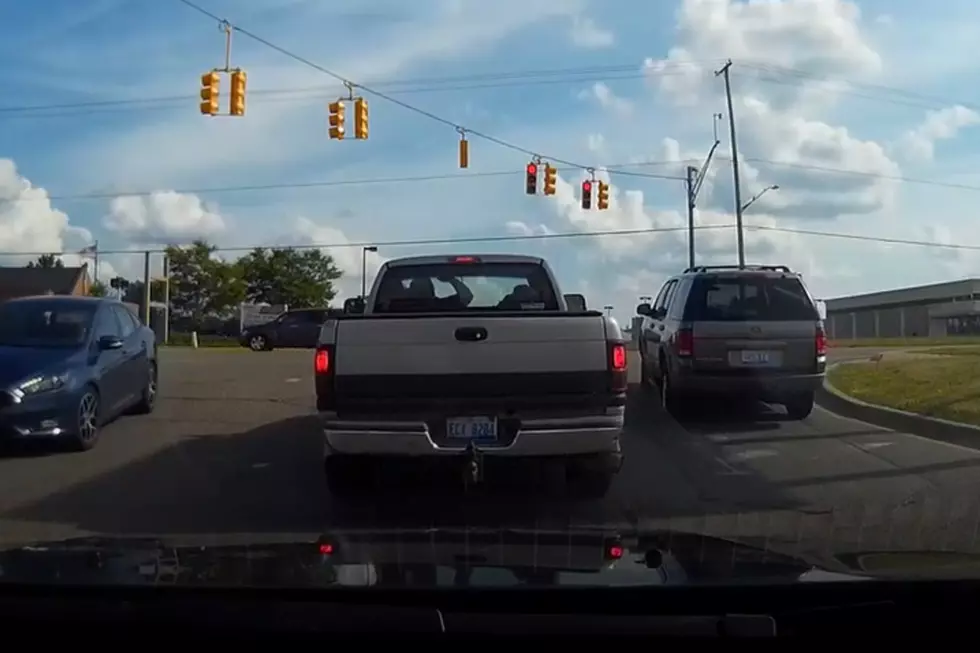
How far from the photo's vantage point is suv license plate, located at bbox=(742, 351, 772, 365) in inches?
516

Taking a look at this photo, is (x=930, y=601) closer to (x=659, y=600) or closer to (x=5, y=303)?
(x=659, y=600)

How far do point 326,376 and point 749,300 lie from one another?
725cm

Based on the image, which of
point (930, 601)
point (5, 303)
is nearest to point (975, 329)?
point (5, 303)

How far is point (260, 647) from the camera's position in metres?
3.54

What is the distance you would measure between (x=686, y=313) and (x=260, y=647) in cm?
1041

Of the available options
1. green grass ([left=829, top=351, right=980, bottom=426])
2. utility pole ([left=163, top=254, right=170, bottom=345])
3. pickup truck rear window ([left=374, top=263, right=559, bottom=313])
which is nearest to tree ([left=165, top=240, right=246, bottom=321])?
utility pole ([left=163, top=254, right=170, bottom=345])

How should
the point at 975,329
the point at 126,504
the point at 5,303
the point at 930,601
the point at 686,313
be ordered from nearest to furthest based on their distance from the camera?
1. the point at 930,601
2. the point at 126,504
3. the point at 5,303
4. the point at 686,313
5. the point at 975,329

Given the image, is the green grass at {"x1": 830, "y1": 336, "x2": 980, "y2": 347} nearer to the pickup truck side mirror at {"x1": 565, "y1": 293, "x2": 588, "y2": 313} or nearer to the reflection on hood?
the pickup truck side mirror at {"x1": 565, "y1": 293, "x2": 588, "y2": 313}

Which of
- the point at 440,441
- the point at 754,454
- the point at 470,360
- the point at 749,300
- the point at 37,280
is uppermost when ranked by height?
the point at 37,280

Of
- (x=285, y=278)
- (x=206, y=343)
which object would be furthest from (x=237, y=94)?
(x=285, y=278)

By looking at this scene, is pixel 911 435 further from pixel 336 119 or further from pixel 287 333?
pixel 287 333

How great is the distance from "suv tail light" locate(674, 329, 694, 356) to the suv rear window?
19 cm

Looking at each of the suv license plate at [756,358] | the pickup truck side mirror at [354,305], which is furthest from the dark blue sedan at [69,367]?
the suv license plate at [756,358]

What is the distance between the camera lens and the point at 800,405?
1372 cm
